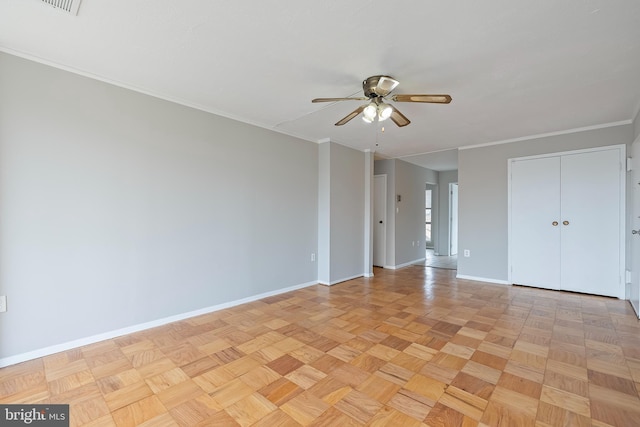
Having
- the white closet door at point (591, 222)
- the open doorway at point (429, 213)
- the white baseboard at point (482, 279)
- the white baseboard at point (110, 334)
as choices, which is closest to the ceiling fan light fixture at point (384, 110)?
the white baseboard at point (110, 334)

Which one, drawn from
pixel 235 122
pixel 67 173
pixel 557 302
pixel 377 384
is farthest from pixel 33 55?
pixel 557 302

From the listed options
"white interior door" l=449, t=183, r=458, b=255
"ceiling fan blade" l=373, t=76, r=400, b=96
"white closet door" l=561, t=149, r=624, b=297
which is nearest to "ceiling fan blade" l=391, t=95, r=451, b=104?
"ceiling fan blade" l=373, t=76, r=400, b=96

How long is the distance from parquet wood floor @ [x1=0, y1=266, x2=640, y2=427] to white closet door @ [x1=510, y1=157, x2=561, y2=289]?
0.98 metres

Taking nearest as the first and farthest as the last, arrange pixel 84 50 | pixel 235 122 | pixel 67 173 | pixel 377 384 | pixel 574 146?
1. pixel 377 384
2. pixel 84 50
3. pixel 67 173
4. pixel 235 122
5. pixel 574 146

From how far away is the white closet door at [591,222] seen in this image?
360 cm

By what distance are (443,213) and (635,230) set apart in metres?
4.30

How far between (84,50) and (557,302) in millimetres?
5415

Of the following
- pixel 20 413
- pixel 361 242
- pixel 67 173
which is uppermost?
pixel 67 173

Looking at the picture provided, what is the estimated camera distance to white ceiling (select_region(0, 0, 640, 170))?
1.61 meters

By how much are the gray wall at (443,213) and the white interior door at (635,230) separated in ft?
13.2

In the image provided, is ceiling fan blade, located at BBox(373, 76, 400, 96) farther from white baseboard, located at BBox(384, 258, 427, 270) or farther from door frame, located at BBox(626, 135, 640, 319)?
white baseboard, located at BBox(384, 258, 427, 270)

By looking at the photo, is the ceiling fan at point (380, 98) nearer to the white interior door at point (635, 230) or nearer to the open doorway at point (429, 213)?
the white interior door at point (635, 230)

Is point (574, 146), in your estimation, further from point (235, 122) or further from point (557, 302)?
point (235, 122)

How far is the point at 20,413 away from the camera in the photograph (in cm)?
157
